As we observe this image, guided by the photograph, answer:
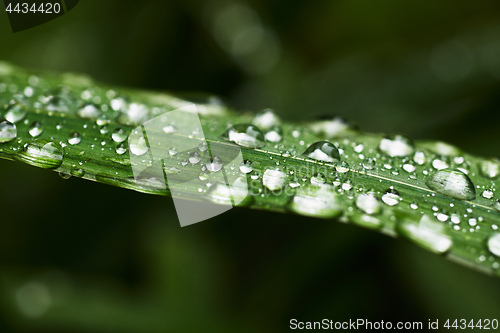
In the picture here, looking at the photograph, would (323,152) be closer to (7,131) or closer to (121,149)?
(121,149)

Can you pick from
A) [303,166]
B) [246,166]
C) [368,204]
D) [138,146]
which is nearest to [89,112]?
[138,146]

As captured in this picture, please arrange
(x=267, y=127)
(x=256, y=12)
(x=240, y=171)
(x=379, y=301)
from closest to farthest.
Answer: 1. (x=240, y=171)
2. (x=267, y=127)
3. (x=379, y=301)
4. (x=256, y=12)

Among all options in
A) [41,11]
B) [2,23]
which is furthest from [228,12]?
[2,23]

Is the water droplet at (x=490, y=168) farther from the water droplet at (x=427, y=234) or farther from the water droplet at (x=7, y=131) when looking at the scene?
the water droplet at (x=7, y=131)

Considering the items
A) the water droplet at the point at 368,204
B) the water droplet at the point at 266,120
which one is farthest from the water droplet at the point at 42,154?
the water droplet at the point at 368,204

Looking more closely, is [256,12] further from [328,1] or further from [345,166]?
[345,166]

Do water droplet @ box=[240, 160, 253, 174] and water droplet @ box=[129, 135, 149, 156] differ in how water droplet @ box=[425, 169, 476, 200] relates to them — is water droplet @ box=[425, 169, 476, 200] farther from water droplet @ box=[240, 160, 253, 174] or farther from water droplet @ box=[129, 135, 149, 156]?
water droplet @ box=[129, 135, 149, 156]
